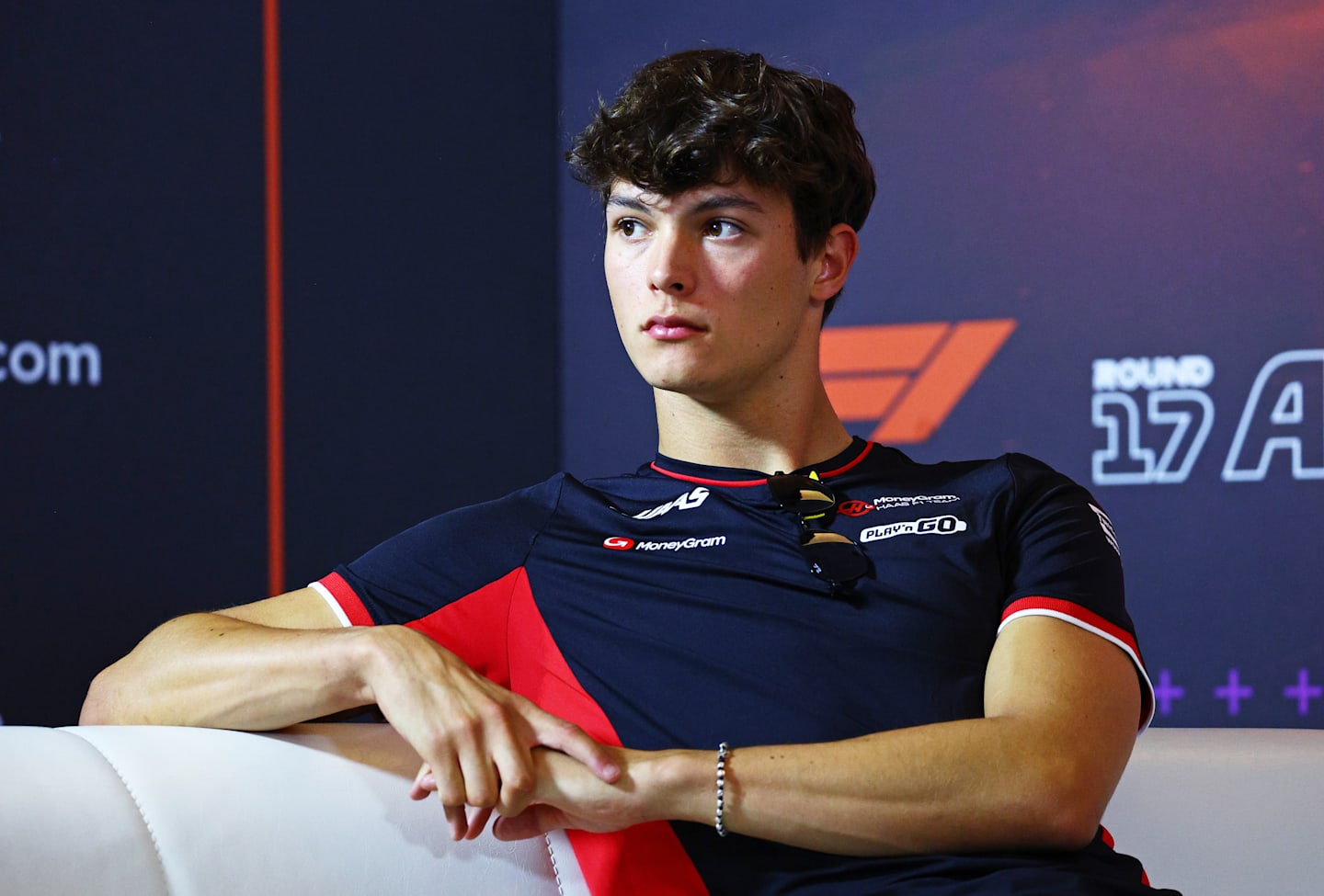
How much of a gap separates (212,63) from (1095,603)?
6.73 feet

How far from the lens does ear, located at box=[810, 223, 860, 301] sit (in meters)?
1.52

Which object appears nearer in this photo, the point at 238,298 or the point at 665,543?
the point at 665,543

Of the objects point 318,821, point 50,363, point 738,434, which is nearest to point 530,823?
point 318,821

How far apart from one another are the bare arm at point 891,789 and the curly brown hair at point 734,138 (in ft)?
1.95

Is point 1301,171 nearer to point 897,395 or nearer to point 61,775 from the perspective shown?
point 897,395

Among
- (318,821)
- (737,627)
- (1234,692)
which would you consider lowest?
(1234,692)

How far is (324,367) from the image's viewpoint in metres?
2.88

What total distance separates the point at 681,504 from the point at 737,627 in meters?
0.18

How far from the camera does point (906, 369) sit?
3174mm

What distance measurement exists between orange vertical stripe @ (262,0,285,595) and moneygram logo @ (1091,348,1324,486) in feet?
5.59

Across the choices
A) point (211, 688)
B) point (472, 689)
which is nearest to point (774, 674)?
point (472, 689)

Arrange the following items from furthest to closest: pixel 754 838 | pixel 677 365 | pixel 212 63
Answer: pixel 212 63 → pixel 677 365 → pixel 754 838

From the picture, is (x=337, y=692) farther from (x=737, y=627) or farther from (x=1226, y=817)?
(x=1226, y=817)

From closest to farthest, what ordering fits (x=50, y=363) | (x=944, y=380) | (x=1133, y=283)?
(x=50, y=363) < (x=1133, y=283) < (x=944, y=380)
